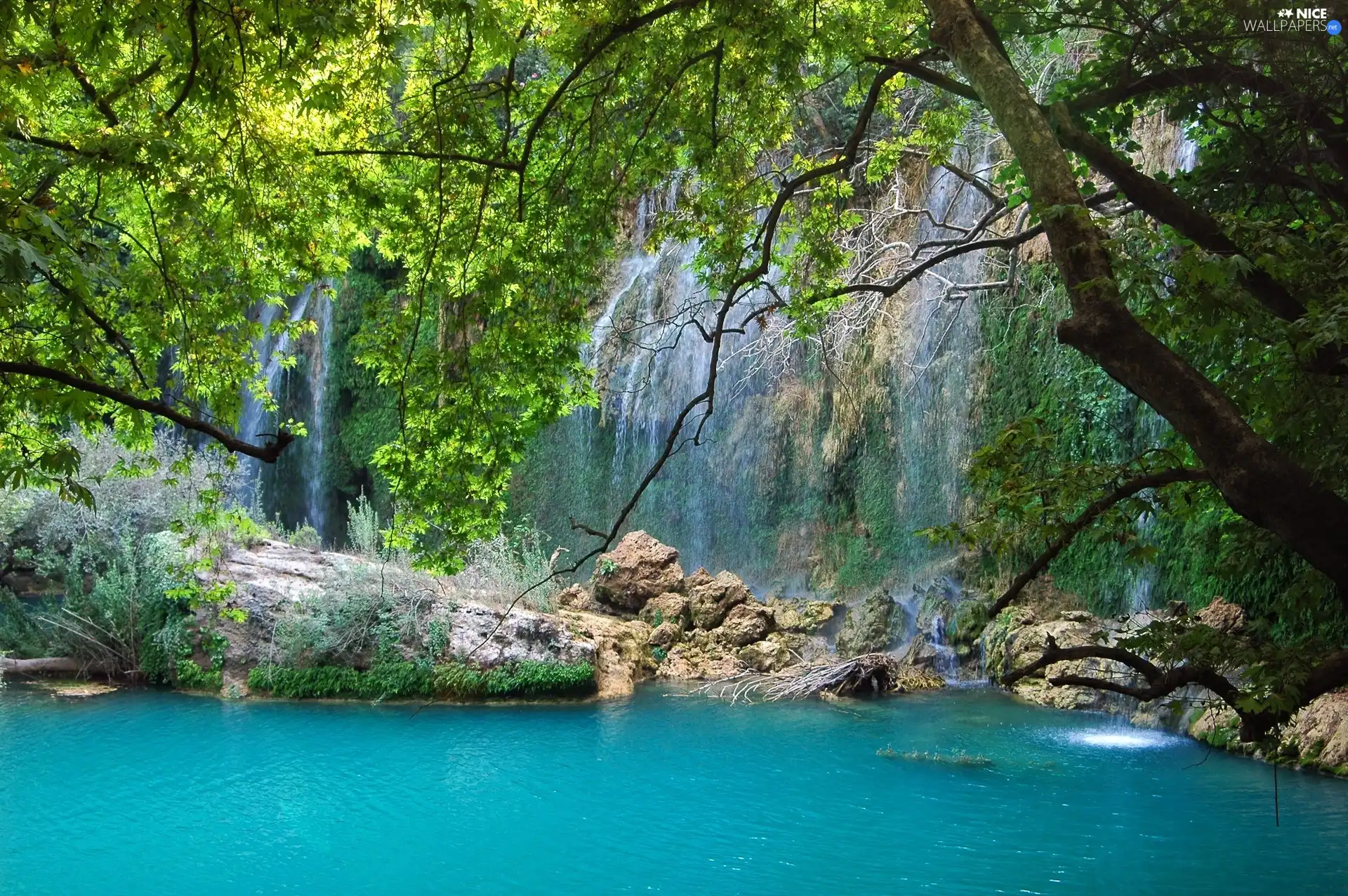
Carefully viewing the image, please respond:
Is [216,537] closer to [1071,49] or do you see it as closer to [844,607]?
[844,607]

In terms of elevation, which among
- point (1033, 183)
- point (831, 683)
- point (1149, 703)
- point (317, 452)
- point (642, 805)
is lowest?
point (642, 805)

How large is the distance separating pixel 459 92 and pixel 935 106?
17.1 feet

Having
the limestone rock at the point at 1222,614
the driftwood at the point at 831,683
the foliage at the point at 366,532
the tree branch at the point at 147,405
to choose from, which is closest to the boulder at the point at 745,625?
the driftwood at the point at 831,683

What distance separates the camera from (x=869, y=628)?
1554 centimetres

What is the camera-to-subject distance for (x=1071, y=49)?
1487cm

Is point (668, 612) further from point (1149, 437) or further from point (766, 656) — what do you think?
point (1149, 437)

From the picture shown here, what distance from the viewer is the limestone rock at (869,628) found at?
1543 centimetres

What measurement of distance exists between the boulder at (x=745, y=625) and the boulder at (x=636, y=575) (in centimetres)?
150

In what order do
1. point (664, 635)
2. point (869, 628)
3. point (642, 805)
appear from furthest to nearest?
point (664, 635) < point (869, 628) < point (642, 805)

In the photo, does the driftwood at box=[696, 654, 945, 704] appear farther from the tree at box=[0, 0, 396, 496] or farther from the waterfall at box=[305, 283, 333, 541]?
the waterfall at box=[305, 283, 333, 541]

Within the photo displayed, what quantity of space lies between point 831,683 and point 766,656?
1.63m

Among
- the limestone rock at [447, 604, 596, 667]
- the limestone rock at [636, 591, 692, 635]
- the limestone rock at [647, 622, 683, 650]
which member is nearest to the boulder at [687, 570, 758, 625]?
the limestone rock at [636, 591, 692, 635]

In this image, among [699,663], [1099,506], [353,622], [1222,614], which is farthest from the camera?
[699,663]

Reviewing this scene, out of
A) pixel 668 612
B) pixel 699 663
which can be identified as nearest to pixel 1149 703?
pixel 699 663
